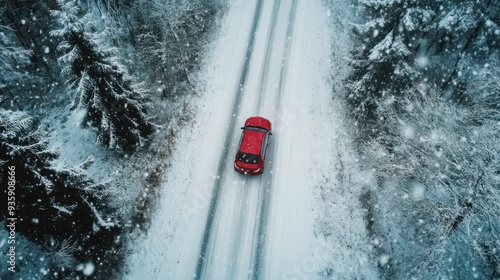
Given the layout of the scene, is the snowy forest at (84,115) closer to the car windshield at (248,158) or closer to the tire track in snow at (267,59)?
the tire track in snow at (267,59)

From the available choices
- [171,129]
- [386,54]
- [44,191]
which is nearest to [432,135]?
[386,54]

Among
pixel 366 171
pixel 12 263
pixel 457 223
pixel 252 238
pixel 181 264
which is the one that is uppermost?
pixel 366 171

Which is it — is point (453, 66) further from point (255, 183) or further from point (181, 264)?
point (181, 264)

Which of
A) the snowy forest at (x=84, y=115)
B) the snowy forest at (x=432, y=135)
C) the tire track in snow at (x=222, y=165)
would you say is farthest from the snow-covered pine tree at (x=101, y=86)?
the snowy forest at (x=432, y=135)

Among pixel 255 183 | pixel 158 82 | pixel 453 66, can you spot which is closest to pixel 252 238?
pixel 255 183

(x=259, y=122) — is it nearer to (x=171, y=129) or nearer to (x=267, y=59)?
(x=171, y=129)

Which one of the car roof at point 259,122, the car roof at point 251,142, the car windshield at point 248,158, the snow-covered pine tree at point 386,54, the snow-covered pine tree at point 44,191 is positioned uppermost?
the snow-covered pine tree at point 386,54

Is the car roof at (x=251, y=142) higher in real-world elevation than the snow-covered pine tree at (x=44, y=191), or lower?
higher
